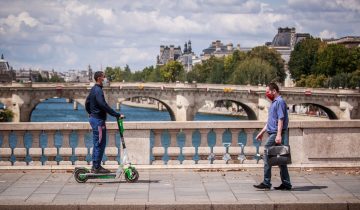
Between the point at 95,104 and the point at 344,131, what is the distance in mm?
5177

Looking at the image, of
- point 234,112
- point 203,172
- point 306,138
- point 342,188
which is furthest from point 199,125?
point 234,112

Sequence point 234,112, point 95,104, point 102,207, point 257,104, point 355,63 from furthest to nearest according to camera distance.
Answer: point 234,112, point 355,63, point 257,104, point 95,104, point 102,207

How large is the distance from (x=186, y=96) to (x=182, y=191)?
70.7 metres

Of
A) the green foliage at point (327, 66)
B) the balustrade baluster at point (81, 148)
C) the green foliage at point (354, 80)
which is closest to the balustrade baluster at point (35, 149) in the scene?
the balustrade baluster at point (81, 148)

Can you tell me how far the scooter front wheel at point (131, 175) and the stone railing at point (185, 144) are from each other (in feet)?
4.59

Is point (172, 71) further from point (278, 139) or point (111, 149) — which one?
point (278, 139)

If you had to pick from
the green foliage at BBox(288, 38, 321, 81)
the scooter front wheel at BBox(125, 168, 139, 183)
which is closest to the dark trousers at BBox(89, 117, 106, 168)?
the scooter front wheel at BBox(125, 168, 139, 183)

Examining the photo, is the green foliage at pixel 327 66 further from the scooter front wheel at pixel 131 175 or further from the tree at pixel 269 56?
the scooter front wheel at pixel 131 175

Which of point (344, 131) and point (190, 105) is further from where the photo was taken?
point (190, 105)

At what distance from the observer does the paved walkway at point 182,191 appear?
11164 mm

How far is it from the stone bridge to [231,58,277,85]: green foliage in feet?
63.5

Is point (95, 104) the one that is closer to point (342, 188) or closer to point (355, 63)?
point (342, 188)

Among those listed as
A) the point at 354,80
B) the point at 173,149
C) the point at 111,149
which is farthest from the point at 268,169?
the point at 354,80

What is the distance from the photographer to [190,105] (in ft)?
271
